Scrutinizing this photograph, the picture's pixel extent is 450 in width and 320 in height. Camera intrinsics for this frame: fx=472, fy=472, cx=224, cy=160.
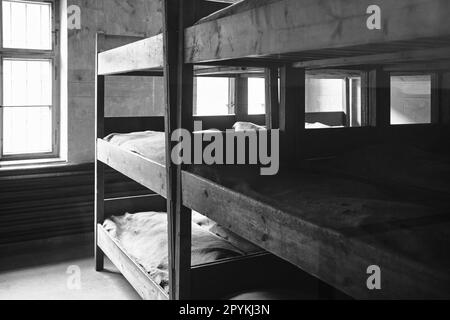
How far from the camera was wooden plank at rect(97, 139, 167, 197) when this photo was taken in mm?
2119

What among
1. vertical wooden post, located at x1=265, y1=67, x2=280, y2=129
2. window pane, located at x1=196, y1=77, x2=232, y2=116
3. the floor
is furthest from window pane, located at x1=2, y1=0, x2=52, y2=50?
vertical wooden post, located at x1=265, y1=67, x2=280, y2=129

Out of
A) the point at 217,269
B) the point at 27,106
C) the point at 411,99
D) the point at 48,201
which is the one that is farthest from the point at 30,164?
the point at 411,99

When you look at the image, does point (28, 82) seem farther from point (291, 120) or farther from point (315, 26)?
point (315, 26)

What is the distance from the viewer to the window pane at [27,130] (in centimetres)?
435

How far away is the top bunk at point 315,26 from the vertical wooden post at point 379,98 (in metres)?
1.81

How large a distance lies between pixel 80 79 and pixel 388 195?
358 centimetres

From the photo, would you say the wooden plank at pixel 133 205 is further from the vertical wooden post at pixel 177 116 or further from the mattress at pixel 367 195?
the mattress at pixel 367 195

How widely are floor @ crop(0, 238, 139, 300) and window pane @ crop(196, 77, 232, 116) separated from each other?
211 centimetres

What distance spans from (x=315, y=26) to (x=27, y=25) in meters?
3.98

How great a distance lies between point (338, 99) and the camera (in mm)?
6914

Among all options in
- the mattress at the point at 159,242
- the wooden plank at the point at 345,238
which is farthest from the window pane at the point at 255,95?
the wooden plank at the point at 345,238

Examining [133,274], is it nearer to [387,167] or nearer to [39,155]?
[387,167]

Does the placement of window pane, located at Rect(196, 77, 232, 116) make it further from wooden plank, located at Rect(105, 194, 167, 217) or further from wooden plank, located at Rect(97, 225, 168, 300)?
wooden plank, located at Rect(97, 225, 168, 300)

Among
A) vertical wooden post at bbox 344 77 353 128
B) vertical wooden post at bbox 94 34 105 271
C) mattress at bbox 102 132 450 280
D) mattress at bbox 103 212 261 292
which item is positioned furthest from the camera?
vertical wooden post at bbox 344 77 353 128
